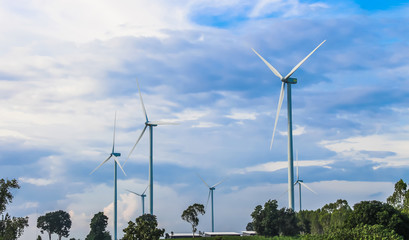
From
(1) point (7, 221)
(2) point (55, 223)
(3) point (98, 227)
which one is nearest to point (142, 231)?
(1) point (7, 221)

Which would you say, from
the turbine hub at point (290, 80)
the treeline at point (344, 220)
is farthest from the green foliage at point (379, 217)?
the turbine hub at point (290, 80)

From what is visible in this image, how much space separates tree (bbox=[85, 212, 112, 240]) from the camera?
154 metres

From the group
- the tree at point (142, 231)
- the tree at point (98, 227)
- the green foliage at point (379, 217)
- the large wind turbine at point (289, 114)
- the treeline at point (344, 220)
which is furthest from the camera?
the tree at point (98, 227)

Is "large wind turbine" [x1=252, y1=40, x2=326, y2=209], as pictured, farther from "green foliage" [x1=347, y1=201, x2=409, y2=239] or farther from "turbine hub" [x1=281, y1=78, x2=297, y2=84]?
"green foliage" [x1=347, y1=201, x2=409, y2=239]

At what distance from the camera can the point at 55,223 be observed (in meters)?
181

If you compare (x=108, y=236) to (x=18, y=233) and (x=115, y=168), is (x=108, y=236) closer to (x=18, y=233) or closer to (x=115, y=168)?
(x=115, y=168)

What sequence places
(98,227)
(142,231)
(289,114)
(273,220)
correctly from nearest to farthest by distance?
1. (142,231)
2. (289,114)
3. (273,220)
4. (98,227)

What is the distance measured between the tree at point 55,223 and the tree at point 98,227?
27.5 meters

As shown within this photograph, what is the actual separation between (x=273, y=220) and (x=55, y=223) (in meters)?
102

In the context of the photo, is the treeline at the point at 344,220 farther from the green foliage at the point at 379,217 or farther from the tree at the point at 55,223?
the tree at the point at 55,223

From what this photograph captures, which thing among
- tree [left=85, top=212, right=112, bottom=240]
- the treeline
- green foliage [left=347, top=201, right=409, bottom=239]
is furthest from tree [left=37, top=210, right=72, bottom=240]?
green foliage [left=347, top=201, right=409, bottom=239]

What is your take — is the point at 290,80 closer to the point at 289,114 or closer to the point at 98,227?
the point at 289,114

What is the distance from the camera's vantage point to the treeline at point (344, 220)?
5341 cm

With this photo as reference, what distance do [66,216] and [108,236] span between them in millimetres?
30208
